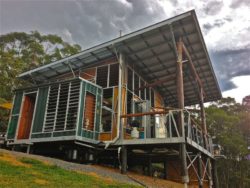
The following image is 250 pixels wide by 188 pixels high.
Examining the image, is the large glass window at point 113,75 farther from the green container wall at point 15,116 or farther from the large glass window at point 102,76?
the green container wall at point 15,116

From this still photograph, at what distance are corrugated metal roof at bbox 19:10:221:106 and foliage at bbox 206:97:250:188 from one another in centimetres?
660

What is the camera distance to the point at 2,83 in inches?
859

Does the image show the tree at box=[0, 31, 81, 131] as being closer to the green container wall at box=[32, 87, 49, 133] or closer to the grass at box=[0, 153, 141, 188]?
the green container wall at box=[32, 87, 49, 133]

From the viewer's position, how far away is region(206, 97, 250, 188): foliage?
2089 centimetres

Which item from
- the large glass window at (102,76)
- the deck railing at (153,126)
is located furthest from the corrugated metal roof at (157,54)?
the deck railing at (153,126)

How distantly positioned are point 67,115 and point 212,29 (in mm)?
9833

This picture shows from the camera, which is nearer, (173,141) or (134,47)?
(173,141)

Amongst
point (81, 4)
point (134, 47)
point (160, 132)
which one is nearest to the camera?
point (134, 47)

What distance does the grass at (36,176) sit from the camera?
5.42m

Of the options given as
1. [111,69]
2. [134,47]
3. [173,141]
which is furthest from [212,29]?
[173,141]

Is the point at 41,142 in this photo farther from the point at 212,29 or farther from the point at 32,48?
the point at 32,48

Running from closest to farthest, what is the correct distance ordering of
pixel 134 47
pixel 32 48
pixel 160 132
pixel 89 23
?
pixel 134 47 → pixel 160 132 → pixel 89 23 → pixel 32 48

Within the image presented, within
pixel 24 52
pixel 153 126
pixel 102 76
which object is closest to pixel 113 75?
pixel 102 76

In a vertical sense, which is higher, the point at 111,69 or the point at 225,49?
the point at 225,49
